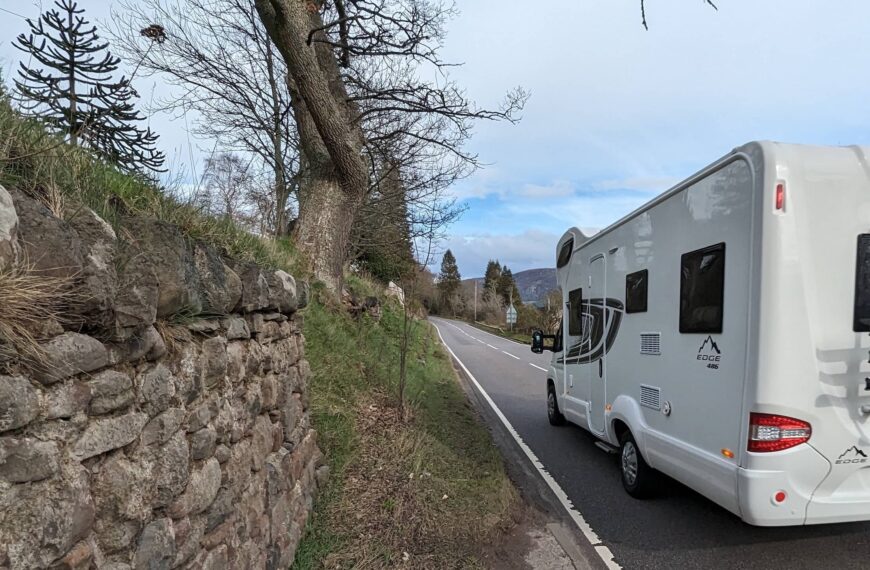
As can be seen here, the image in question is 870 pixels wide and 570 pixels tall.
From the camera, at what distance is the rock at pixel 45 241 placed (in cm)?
157

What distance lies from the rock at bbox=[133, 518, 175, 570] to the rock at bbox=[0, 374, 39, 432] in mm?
793

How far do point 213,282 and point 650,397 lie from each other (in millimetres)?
4099

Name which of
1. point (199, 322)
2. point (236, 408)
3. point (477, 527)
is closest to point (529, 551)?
point (477, 527)

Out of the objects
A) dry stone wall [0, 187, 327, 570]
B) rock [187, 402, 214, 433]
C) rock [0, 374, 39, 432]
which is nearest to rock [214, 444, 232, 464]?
dry stone wall [0, 187, 327, 570]

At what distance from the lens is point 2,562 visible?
4.54 feet

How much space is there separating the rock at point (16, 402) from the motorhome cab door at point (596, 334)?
18.4 ft

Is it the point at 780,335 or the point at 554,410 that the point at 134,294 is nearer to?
the point at 780,335

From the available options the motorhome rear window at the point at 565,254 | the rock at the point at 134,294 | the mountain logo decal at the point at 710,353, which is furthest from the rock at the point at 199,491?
the motorhome rear window at the point at 565,254

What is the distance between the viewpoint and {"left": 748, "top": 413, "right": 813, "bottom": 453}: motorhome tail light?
346cm

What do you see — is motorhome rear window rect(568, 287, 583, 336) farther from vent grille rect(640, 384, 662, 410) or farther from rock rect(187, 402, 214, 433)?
rock rect(187, 402, 214, 433)

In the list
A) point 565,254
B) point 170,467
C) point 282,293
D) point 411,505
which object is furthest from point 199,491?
point 565,254

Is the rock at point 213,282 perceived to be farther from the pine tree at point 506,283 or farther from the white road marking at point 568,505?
the pine tree at point 506,283

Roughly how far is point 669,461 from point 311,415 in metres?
3.45

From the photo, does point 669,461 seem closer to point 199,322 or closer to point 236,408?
point 236,408
